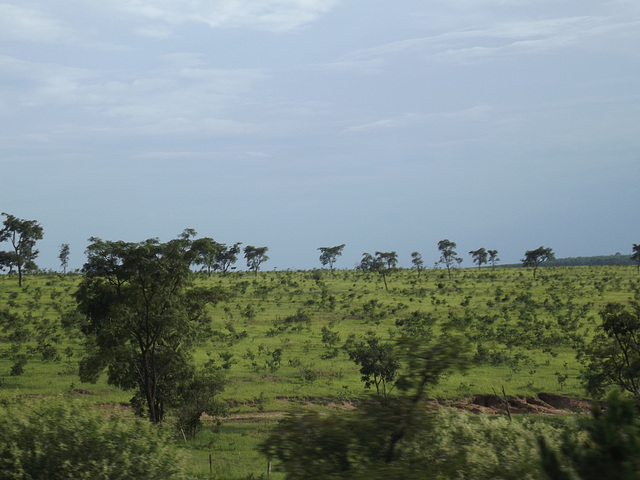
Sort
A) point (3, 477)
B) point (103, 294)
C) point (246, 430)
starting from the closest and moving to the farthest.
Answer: point (3, 477), point (103, 294), point (246, 430)

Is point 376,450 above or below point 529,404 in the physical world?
above

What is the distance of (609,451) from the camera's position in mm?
8625

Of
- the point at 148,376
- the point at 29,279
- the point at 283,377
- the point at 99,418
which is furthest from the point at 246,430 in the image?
the point at 29,279

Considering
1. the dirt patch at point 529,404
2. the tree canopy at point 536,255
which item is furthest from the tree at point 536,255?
the dirt patch at point 529,404

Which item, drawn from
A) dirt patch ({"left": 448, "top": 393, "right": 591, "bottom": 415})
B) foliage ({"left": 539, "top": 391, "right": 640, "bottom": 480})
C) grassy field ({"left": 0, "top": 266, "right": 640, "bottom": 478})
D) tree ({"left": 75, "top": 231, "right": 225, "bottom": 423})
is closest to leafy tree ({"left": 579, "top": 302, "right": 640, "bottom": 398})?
dirt patch ({"left": 448, "top": 393, "right": 591, "bottom": 415})

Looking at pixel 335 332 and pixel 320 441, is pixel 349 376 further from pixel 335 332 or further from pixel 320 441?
pixel 320 441

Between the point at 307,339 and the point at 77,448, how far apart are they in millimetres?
47042

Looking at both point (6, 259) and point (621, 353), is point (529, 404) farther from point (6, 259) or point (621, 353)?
point (6, 259)

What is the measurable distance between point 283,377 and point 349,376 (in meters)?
5.41

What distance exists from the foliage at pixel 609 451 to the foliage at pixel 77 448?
990cm

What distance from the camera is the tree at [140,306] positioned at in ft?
93.7

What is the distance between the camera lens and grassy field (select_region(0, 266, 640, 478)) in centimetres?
4003

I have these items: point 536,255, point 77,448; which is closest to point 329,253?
point 536,255

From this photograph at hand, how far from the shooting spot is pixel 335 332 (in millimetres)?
63125
